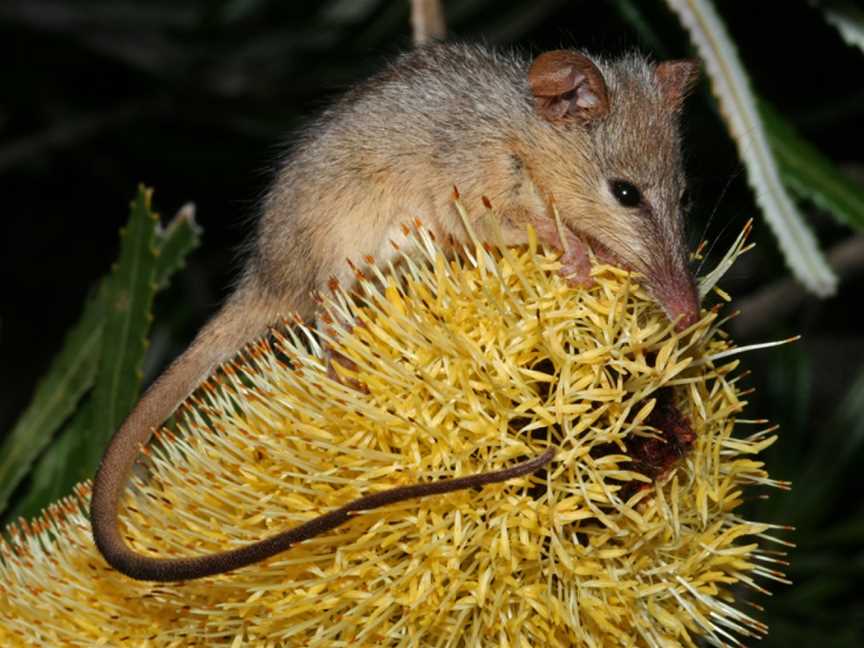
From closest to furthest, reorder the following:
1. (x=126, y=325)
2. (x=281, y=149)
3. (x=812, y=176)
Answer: (x=126, y=325), (x=812, y=176), (x=281, y=149)

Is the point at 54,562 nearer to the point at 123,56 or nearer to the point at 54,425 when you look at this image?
the point at 54,425

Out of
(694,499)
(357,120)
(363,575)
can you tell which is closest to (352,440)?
(363,575)

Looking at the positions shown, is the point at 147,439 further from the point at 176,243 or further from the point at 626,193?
the point at 626,193

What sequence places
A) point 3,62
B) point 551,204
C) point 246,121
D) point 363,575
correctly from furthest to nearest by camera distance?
1. point 3,62
2. point 246,121
3. point 551,204
4. point 363,575

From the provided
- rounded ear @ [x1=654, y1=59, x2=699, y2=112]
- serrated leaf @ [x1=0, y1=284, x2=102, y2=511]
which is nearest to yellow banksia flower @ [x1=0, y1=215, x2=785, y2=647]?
rounded ear @ [x1=654, y1=59, x2=699, y2=112]

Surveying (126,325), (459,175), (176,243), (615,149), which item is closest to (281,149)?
(176,243)
